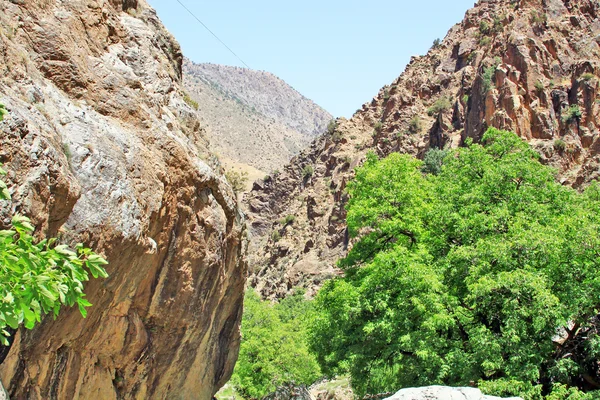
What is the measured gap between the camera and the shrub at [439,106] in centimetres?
6981

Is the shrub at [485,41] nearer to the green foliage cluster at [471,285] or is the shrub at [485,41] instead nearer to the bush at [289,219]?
the bush at [289,219]

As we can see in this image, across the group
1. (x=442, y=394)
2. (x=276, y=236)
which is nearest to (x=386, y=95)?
(x=276, y=236)

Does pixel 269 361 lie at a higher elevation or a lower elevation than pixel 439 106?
lower

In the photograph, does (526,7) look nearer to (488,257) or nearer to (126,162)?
(488,257)

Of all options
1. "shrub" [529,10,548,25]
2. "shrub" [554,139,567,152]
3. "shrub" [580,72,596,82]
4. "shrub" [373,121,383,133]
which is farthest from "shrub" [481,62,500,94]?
"shrub" [373,121,383,133]

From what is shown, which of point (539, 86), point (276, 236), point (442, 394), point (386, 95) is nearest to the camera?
point (442, 394)

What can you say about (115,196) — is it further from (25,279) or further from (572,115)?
(572,115)

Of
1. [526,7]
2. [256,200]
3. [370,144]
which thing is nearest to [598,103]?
[526,7]

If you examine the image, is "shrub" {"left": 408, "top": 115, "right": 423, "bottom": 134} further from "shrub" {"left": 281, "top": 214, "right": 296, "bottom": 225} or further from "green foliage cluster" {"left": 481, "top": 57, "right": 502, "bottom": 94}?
"shrub" {"left": 281, "top": 214, "right": 296, "bottom": 225}

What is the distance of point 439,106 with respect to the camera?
71188mm

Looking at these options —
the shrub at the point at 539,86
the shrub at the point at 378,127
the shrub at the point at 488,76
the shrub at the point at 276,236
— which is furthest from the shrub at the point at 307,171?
the shrub at the point at 539,86

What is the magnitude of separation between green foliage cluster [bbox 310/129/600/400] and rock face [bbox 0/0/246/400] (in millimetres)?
4809

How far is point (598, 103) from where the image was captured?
50938 millimetres

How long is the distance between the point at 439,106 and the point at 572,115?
70.5 feet
